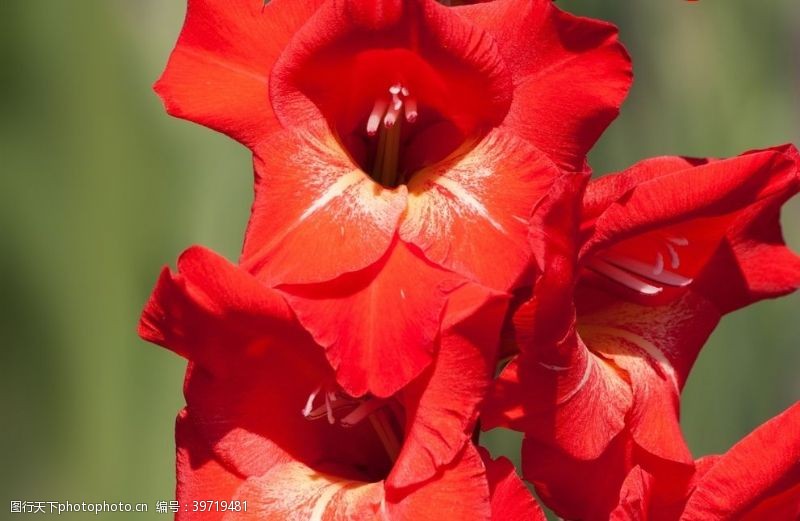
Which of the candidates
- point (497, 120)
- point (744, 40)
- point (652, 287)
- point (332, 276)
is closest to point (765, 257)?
point (652, 287)

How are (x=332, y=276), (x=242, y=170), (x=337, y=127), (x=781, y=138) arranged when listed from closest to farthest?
1. (x=332, y=276)
2. (x=337, y=127)
3. (x=242, y=170)
4. (x=781, y=138)

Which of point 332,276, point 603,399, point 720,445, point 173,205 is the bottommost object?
point 720,445

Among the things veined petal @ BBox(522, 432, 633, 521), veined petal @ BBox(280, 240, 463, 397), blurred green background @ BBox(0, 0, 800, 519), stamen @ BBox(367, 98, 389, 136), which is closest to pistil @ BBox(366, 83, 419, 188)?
stamen @ BBox(367, 98, 389, 136)

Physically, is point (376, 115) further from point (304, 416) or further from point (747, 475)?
point (747, 475)

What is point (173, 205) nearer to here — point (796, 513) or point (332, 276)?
point (332, 276)

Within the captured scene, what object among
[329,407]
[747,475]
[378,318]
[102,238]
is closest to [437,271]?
[378,318]

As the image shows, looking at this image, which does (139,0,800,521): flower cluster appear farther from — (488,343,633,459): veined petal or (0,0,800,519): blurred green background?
(0,0,800,519): blurred green background
